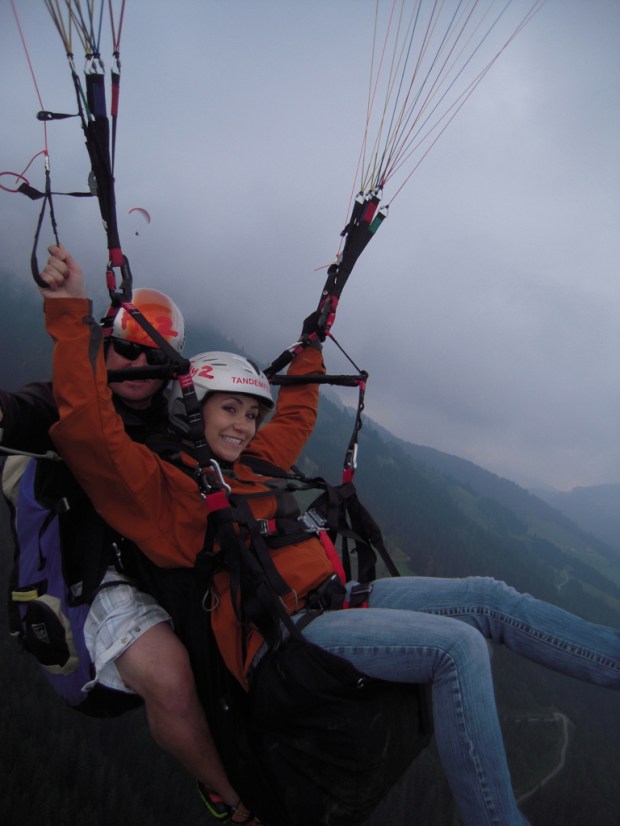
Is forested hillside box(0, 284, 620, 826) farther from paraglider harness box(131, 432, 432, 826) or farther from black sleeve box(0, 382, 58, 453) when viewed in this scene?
black sleeve box(0, 382, 58, 453)

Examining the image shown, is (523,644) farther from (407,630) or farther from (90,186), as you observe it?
(90,186)

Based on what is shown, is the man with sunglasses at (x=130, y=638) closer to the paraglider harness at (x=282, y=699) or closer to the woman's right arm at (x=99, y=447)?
the paraglider harness at (x=282, y=699)

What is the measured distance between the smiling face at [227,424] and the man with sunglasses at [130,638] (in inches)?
12.3

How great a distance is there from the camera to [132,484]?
2219 millimetres

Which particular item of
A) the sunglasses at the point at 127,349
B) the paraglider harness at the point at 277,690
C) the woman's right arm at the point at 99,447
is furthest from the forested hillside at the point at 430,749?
the sunglasses at the point at 127,349

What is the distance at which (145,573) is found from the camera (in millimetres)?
2619

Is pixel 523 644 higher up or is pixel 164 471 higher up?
pixel 164 471

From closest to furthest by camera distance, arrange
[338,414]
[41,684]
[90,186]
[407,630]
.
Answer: [407,630] → [90,186] → [41,684] → [338,414]

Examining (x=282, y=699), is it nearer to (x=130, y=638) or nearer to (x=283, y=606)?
(x=283, y=606)

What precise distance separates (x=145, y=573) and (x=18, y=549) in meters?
0.69

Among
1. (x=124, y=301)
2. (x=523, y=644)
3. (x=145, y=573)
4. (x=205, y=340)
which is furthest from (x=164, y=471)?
(x=205, y=340)

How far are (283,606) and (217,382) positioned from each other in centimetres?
131

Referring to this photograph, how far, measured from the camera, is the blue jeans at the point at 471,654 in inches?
74.7

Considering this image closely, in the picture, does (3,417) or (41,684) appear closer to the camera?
(3,417)
